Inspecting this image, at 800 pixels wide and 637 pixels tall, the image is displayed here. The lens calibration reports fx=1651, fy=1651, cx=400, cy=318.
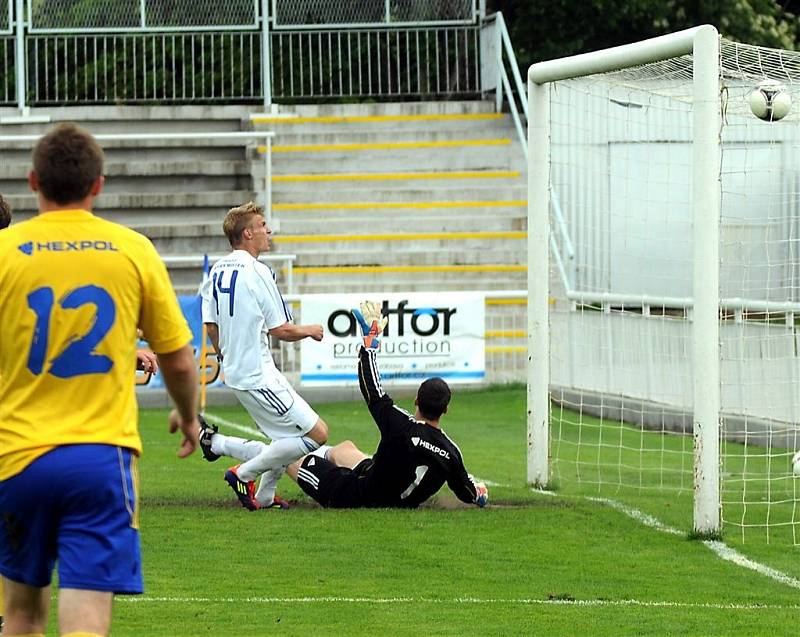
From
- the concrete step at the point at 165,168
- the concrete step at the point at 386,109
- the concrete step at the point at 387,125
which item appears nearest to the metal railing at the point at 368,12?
the concrete step at the point at 386,109

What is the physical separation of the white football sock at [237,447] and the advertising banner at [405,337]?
7.68m

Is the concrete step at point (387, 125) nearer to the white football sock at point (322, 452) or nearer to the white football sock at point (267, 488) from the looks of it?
the white football sock at point (322, 452)

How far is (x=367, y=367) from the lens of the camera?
33.0 feet

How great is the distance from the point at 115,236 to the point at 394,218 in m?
18.3

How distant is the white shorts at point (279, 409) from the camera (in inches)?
394

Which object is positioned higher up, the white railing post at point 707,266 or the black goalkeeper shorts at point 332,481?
the white railing post at point 707,266

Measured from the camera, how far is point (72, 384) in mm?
4789

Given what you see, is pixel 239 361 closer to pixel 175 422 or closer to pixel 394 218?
pixel 175 422

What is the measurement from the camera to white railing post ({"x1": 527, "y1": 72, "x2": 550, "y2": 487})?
11.5m

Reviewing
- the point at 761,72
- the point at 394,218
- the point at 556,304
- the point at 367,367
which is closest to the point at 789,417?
the point at 556,304

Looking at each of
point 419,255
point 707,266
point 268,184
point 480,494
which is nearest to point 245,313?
point 480,494

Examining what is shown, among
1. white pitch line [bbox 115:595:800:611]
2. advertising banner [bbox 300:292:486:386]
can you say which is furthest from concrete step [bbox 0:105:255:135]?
white pitch line [bbox 115:595:800:611]

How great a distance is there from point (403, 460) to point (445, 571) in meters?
1.58

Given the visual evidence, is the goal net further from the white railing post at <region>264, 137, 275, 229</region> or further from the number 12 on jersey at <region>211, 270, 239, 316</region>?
the white railing post at <region>264, 137, 275, 229</region>
